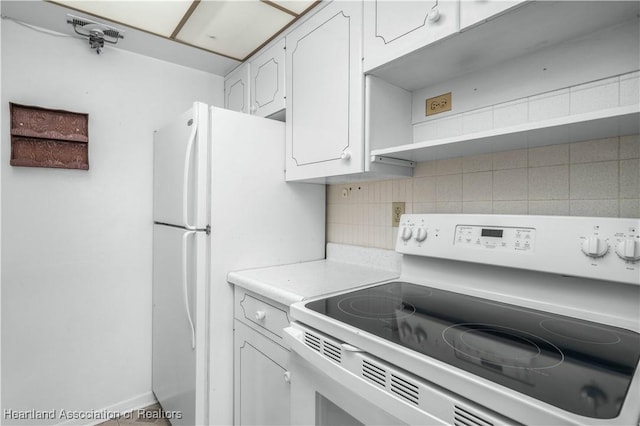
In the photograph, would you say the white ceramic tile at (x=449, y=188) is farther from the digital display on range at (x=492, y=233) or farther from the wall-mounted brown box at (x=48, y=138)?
the wall-mounted brown box at (x=48, y=138)

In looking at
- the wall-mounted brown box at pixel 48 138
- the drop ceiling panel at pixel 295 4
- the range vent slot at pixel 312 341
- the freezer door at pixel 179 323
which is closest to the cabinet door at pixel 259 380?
the freezer door at pixel 179 323

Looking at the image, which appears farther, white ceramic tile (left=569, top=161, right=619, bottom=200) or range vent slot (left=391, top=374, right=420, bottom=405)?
white ceramic tile (left=569, top=161, right=619, bottom=200)

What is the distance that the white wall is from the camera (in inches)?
68.4

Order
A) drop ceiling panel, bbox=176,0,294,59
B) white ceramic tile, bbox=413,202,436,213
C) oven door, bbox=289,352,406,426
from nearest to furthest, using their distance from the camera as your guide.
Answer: oven door, bbox=289,352,406,426 < white ceramic tile, bbox=413,202,436,213 < drop ceiling panel, bbox=176,0,294,59

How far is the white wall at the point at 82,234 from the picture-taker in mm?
1736

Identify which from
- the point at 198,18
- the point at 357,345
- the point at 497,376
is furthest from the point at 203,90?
the point at 497,376

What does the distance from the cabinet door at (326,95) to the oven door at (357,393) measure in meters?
0.75

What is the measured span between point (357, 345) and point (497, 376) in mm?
319

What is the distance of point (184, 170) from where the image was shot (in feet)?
5.18

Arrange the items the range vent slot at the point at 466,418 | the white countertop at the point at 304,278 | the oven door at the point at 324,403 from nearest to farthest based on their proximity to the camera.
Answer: the range vent slot at the point at 466,418 < the oven door at the point at 324,403 < the white countertop at the point at 304,278

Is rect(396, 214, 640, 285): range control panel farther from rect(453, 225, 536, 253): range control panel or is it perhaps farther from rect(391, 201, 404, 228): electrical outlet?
rect(391, 201, 404, 228): electrical outlet

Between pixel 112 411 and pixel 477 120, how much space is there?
103 inches

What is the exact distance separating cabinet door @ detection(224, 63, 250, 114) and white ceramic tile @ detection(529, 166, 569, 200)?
1650 millimetres

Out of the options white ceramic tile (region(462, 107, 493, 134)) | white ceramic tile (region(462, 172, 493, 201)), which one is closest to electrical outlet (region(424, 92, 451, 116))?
white ceramic tile (region(462, 107, 493, 134))
